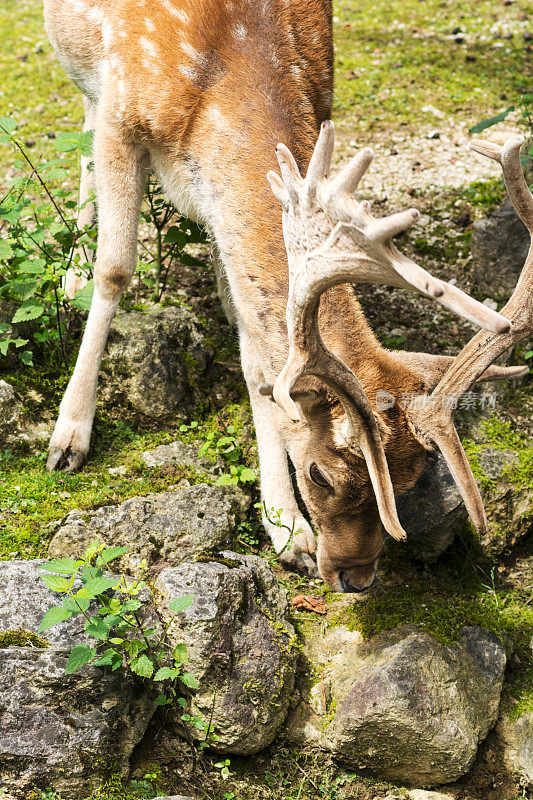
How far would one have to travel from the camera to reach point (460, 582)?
460cm

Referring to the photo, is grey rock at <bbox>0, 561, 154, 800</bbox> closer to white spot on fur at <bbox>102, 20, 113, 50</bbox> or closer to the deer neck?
the deer neck

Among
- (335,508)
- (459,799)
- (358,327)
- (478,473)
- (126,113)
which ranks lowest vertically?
(459,799)

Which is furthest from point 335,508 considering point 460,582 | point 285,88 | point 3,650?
point 285,88

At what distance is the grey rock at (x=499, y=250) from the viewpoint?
5781 millimetres

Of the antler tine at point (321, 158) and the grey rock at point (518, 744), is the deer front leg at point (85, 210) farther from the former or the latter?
the grey rock at point (518, 744)

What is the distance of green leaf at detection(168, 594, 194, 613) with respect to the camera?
10.6 ft

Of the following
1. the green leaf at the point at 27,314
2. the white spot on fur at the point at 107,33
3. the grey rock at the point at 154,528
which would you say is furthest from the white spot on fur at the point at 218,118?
the grey rock at the point at 154,528

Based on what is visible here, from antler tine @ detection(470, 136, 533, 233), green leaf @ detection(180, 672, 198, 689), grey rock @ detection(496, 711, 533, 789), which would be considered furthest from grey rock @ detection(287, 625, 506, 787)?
antler tine @ detection(470, 136, 533, 233)

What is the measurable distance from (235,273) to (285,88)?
3.10 ft

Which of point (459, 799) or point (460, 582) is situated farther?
point (460, 582)

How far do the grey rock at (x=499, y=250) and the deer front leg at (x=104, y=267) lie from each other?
2605mm

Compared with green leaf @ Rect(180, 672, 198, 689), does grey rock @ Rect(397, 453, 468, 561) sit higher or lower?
lower

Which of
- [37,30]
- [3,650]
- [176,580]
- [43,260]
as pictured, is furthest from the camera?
[37,30]

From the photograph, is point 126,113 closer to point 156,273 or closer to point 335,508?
point 156,273
